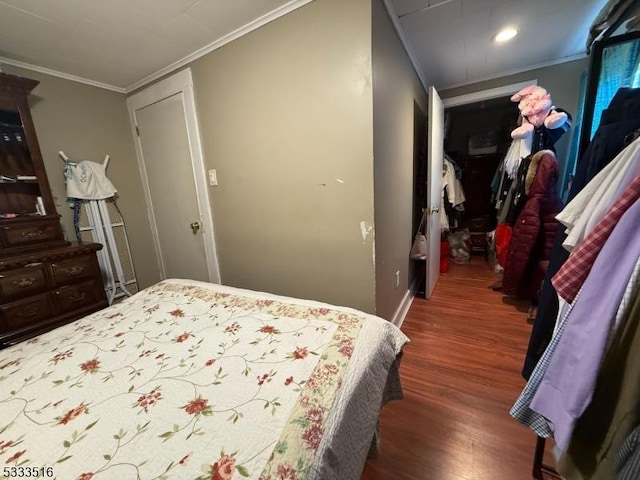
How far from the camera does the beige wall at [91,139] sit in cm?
197

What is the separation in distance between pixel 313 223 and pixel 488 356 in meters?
1.48

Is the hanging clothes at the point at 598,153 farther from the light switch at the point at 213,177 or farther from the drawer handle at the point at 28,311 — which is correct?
the drawer handle at the point at 28,311

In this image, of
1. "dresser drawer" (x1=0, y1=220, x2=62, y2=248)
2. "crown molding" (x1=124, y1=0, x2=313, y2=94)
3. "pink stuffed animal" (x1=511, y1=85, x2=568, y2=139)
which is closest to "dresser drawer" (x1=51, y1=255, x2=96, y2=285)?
"dresser drawer" (x1=0, y1=220, x2=62, y2=248)

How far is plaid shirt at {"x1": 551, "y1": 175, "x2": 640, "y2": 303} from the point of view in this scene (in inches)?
22.8

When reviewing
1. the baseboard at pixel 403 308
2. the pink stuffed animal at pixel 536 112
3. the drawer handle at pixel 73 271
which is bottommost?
the baseboard at pixel 403 308

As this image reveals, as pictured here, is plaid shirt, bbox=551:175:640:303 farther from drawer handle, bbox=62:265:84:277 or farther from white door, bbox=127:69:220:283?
drawer handle, bbox=62:265:84:277

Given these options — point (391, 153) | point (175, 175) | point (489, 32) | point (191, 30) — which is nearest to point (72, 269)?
point (175, 175)

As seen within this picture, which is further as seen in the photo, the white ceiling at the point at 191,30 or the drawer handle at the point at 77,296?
the drawer handle at the point at 77,296

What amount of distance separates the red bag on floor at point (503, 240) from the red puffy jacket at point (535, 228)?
0.33 meters

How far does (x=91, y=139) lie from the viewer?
2.20 meters

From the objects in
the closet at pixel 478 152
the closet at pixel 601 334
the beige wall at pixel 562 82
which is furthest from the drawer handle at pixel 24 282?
the closet at pixel 478 152

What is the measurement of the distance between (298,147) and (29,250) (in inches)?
78.5

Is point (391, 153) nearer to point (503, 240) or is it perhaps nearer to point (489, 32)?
point (489, 32)

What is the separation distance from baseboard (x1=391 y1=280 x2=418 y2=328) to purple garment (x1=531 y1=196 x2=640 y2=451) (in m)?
1.31
